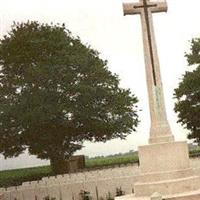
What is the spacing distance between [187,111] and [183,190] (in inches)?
931

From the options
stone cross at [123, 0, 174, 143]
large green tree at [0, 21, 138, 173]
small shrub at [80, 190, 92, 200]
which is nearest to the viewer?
stone cross at [123, 0, 174, 143]

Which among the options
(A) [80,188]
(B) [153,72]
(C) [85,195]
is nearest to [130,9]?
(B) [153,72]

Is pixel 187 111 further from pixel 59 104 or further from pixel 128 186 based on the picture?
pixel 128 186

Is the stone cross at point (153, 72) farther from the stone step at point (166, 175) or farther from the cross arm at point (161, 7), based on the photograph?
the stone step at point (166, 175)

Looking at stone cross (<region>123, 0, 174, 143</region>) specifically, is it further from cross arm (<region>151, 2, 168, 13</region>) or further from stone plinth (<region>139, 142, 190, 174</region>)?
stone plinth (<region>139, 142, 190, 174</region>)

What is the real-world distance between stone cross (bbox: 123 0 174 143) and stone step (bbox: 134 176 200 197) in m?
1.33

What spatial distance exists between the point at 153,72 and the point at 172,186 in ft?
11.5

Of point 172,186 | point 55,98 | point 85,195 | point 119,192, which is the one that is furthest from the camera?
point 55,98

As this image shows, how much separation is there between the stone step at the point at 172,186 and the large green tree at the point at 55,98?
19.7 m

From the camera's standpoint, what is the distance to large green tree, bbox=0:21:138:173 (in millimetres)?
34750

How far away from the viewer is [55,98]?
34844 millimetres

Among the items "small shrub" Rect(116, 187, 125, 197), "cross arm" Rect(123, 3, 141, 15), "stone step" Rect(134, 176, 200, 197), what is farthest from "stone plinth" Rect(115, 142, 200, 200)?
"small shrub" Rect(116, 187, 125, 197)

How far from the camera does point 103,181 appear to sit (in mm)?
22703

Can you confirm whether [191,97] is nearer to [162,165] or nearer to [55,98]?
[55,98]
